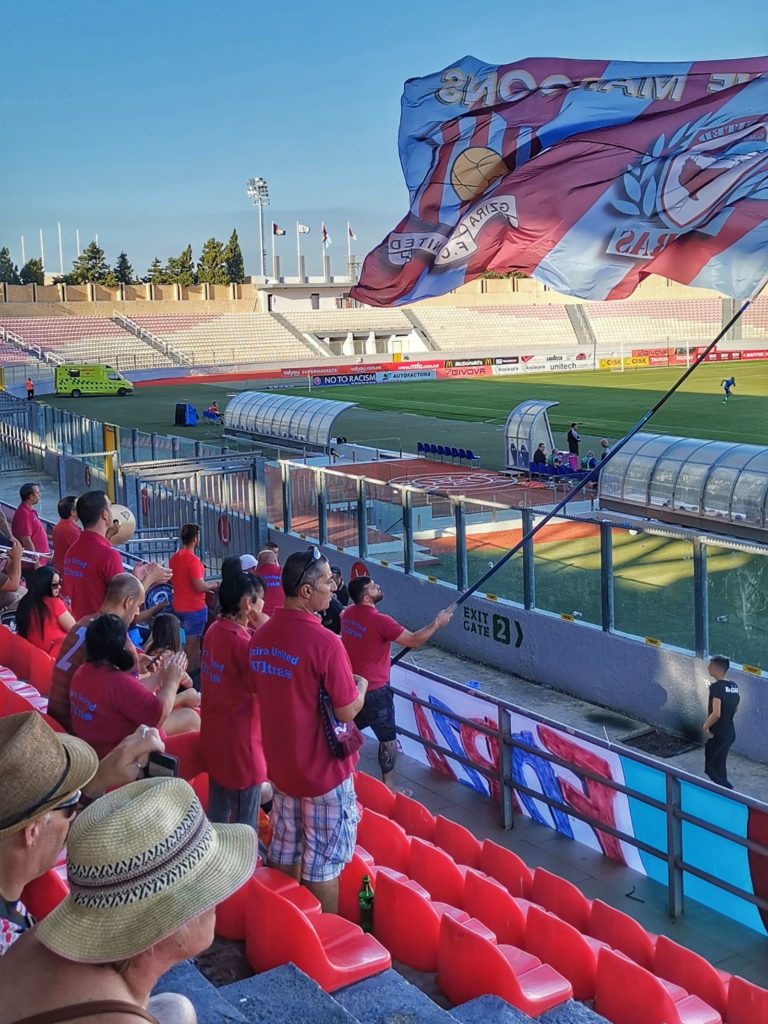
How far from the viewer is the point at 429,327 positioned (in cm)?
9106

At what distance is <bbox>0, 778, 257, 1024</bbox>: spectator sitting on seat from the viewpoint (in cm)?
241

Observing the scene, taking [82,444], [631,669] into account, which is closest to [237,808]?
[631,669]

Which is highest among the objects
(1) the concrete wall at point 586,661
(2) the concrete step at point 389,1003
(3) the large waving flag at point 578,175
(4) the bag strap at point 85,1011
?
(3) the large waving flag at point 578,175

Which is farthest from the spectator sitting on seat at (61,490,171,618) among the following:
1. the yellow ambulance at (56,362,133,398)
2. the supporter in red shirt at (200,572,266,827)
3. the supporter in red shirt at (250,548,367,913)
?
the yellow ambulance at (56,362,133,398)

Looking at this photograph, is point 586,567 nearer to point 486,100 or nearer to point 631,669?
point 631,669

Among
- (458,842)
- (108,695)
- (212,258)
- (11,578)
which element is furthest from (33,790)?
(212,258)

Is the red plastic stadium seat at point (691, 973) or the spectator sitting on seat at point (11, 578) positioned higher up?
the spectator sitting on seat at point (11, 578)

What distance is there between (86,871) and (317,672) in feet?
9.18

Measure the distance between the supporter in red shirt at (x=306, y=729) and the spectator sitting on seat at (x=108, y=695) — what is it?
62cm

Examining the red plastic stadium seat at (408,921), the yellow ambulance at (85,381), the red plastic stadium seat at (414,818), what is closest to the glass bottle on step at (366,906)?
the red plastic stadium seat at (408,921)

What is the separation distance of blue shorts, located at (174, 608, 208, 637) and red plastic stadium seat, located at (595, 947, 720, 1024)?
22.5 feet

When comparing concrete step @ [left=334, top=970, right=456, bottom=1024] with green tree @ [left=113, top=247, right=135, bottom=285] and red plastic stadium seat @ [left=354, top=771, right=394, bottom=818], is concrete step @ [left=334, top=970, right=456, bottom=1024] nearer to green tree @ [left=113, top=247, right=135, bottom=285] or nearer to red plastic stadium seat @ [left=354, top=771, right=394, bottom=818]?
red plastic stadium seat @ [left=354, top=771, right=394, bottom=818]

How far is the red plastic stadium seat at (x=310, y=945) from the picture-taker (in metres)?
4.42

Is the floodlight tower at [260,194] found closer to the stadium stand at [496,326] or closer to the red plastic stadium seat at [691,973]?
the stadium stand at [496,326]
